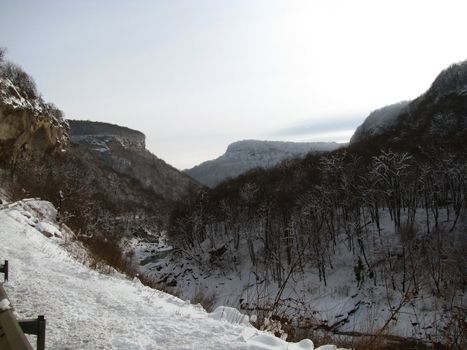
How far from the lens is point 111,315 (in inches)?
229

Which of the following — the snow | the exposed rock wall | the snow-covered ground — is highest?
the exposed rock wall

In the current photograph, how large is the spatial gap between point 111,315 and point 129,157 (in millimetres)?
162982

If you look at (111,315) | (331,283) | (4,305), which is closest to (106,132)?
(331,283)

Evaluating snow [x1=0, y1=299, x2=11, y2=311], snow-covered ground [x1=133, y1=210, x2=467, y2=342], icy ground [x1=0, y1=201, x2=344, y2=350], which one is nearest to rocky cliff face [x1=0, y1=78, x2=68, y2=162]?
snow-covered ground [x1=133, y1=210, x2=467, y2=342]

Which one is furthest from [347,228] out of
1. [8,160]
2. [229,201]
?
[8,160]

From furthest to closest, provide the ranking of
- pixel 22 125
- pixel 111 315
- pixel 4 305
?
pixel 22 125, pixel 111 315, pixel 4 305

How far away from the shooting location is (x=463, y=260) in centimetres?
3178

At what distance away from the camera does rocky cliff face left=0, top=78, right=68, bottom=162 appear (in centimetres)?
4466

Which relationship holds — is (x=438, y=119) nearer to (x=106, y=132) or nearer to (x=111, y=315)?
(x=111, y=315)

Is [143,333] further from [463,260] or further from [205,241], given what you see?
[205,241]

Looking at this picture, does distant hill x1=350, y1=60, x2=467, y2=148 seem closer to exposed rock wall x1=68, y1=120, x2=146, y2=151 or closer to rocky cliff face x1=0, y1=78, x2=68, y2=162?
rocky cliff face x1=0, y1=78, x2=68, y2=162

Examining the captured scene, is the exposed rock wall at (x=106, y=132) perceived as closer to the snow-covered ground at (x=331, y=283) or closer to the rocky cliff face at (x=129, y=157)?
the rocky cliff face at (x=129, y=157)

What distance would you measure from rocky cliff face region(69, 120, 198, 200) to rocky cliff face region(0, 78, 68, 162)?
3461 inches

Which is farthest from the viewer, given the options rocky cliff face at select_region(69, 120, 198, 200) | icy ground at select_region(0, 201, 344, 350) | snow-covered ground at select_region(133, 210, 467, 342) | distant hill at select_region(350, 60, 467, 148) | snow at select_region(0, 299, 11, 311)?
rocky cliff face at select_region(69, 120, 198, 200)
